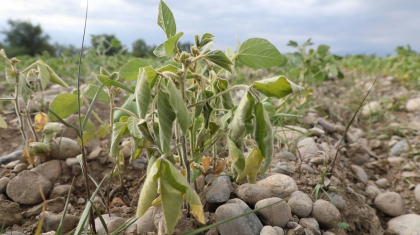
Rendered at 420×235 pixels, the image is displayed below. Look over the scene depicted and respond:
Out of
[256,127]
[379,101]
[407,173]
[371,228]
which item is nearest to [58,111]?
[256,127]

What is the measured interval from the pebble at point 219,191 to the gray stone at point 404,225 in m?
0.95

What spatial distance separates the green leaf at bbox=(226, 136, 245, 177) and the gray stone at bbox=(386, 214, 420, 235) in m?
1.04

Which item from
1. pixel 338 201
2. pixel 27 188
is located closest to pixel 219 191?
pixel 338 201

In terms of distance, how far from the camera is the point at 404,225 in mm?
1705

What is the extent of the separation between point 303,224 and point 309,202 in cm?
11

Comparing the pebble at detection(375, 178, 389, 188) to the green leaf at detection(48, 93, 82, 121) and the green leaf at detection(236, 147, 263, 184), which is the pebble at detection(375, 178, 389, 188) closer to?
the green leaf at detection(236, 147, 263, 184)

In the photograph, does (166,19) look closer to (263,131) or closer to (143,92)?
(143,92)

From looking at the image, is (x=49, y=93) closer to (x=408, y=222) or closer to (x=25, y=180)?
(x=25, y=180)

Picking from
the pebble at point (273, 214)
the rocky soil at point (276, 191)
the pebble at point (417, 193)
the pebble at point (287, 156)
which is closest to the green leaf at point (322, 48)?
the rocky soil at point (276, 191)

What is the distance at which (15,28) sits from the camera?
102 ft

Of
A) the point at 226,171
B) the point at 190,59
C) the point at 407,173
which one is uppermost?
the point at 190,59

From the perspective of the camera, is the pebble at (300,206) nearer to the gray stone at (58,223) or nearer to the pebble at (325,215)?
the pebble at (325,215)

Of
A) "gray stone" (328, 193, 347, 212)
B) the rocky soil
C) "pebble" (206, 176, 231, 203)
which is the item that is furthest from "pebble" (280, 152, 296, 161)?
"pebble" (206, 176, 231, 203)

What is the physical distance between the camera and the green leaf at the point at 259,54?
1.17 meters
